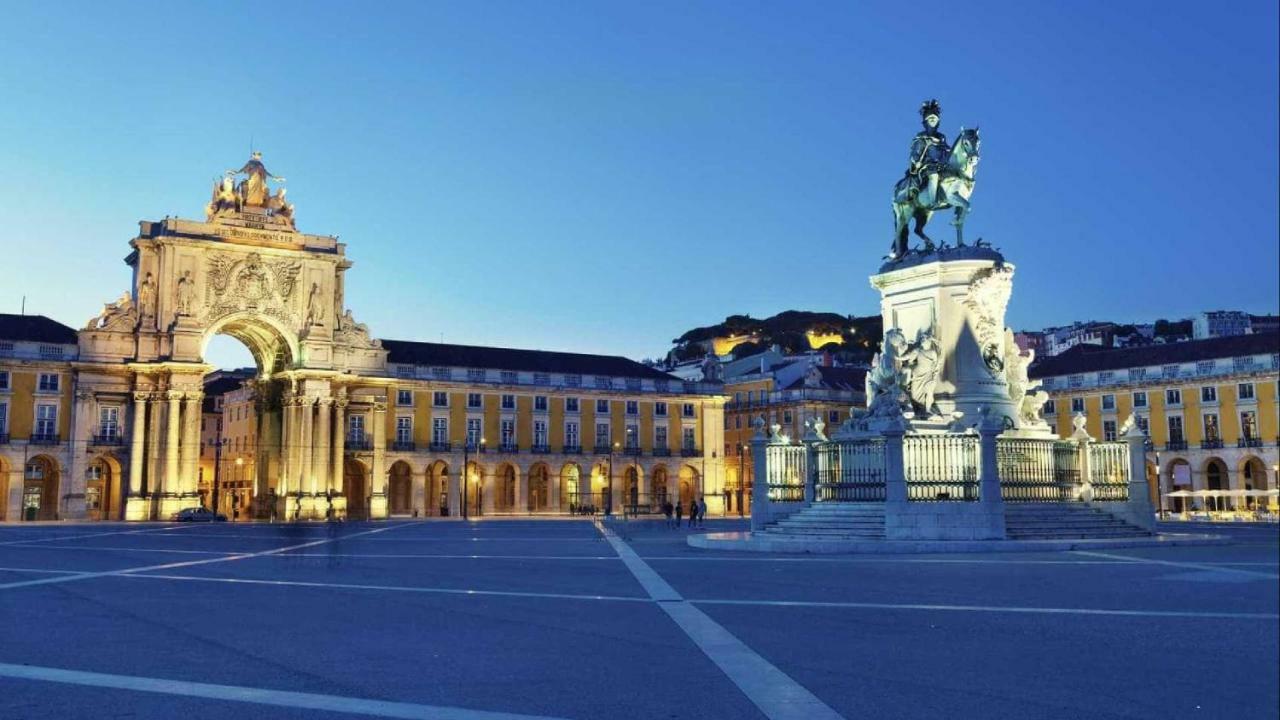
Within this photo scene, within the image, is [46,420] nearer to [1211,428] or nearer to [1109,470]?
[1109,470]

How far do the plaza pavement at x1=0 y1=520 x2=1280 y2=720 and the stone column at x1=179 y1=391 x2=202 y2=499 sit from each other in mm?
48549

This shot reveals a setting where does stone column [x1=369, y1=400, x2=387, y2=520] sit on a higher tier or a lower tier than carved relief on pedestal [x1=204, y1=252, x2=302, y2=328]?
lower

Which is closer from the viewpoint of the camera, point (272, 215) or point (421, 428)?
point (272, 215)

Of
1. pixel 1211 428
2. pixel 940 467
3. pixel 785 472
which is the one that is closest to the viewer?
pixel 940 467

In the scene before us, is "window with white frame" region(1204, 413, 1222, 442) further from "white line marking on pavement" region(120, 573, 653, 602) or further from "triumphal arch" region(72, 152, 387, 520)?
"white line marking on pavement" region(120, 573, 653, 602)

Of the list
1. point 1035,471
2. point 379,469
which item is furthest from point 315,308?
point 1035,471

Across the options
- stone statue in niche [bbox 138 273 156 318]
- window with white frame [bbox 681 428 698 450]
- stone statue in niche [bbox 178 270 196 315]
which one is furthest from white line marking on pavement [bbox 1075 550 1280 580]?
window with white frame [bbox 681 428 698 450]

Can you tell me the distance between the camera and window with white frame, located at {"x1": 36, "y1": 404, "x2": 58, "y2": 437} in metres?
64.6

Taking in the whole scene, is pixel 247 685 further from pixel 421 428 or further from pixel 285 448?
pixel 421 428

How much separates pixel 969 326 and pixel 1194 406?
56879mm

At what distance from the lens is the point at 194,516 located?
63656mm

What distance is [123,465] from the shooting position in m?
65.8

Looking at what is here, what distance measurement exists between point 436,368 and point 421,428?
13.8 feet

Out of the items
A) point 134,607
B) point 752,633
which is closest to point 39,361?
point 134,607
